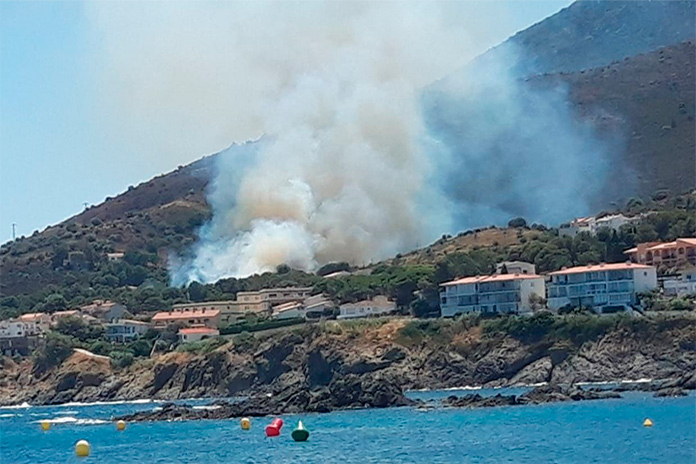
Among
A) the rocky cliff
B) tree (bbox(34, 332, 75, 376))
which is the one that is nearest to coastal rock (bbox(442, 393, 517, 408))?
the rocky cliff

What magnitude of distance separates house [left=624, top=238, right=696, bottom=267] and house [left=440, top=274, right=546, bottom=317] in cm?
1042

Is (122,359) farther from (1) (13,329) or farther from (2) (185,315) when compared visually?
(1) (13,329)

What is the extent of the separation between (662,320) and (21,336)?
63539 millimetres

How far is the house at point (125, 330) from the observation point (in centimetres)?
12850

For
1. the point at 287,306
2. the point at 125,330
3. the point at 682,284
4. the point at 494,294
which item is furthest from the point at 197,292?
the point at 682,284

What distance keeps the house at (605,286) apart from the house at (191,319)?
3468cm

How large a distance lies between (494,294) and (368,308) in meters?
12.3

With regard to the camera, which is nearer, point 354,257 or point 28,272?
point 354,257

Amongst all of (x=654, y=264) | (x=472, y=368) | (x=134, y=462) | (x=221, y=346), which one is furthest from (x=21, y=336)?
(x=134, y=462)

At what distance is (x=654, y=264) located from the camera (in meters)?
115

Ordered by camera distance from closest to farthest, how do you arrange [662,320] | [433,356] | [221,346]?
1. [662,320]
2. [433,356]
3. [221,346]

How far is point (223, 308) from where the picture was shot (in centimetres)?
13312

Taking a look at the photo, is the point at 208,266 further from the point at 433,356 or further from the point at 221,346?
the point at 433,356

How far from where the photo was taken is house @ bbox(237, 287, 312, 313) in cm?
13350
